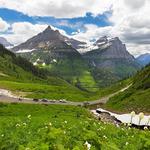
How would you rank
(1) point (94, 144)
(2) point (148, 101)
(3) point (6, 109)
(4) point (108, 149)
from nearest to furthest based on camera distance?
(4) point (108, 149) < (1) point (94, 144) < (3) point (6, 109) < (2) point (148, 101)

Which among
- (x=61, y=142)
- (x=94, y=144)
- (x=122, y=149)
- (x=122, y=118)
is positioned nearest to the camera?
(x=61, y=142)

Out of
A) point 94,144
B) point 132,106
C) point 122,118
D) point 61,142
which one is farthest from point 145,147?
point 132,106

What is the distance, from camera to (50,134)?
45.2 feet

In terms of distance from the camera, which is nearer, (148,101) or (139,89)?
(148,101)

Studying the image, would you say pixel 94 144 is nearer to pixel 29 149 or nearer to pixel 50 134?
pixel 50 134

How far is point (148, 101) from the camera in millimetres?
126938

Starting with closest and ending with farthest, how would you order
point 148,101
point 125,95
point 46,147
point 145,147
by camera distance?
point 46,147, point 145,147, point 148,101, point 125,95

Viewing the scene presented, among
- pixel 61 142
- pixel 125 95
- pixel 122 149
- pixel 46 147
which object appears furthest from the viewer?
pixel 125 95

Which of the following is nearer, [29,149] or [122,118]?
[29,149]

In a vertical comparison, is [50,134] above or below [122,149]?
above

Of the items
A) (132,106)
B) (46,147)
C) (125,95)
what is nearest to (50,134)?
(46,147)

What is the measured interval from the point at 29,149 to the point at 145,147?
23.4 ft

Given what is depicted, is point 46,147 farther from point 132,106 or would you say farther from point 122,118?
point 132,106

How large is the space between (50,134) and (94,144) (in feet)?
10.6
